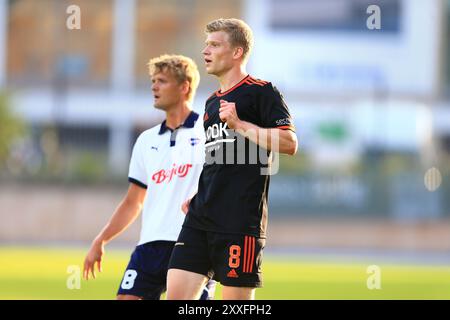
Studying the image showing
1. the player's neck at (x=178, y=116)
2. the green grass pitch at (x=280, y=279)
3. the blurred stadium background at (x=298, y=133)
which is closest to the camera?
the player's neck at (x=178, y=116)

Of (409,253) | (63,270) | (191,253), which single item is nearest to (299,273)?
(63,270)

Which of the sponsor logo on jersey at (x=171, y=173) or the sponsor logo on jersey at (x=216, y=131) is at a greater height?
the sponsor logo on jersey at (x=216, y=131)

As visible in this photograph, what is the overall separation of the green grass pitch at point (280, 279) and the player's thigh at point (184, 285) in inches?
244

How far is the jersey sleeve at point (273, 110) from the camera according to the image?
6.93 meters

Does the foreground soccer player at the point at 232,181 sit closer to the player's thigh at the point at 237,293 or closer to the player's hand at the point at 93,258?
the player's thigh at the point at 237,293

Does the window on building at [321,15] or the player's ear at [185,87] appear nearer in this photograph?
the player's ear at [185,87]

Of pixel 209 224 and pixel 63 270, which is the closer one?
pixel 209 224

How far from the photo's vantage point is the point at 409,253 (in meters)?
30.0

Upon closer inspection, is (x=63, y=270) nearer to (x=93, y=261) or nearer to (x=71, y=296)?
(x=71, y=296)

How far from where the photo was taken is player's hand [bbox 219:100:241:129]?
6.86 meters

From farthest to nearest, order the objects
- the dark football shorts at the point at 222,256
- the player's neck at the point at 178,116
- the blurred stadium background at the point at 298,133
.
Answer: the blurred stadium background at the point at 298,133
the player's neck at the point at 178,116
the dark football shorts at the point at 222,256

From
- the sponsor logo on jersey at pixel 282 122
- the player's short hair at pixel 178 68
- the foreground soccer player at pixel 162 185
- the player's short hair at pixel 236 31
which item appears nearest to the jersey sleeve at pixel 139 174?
the foreground soccer player at pixel 162 185
